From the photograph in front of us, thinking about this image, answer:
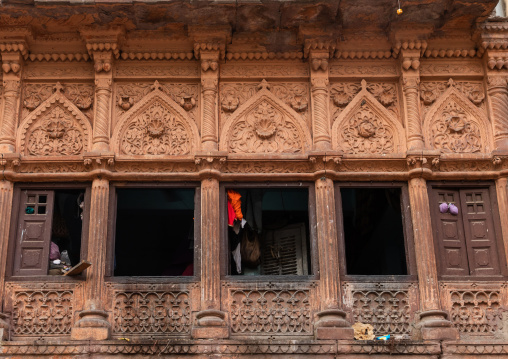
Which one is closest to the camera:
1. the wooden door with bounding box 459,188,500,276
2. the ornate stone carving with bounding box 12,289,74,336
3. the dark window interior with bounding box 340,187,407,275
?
the ornate stone carving with bounding box 12,289,74,336

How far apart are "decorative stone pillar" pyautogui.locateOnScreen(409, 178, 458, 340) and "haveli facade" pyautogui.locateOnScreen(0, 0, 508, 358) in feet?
0.08

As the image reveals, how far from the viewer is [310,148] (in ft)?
32.7

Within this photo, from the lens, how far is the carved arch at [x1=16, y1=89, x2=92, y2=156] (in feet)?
32.6

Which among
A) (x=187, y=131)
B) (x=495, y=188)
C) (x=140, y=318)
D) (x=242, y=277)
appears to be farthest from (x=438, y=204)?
(x=140, y=318)

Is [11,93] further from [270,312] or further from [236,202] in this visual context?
[270,312]

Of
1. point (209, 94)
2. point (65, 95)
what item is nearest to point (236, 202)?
point (209, 94)

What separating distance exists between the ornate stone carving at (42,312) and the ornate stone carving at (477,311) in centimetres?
462

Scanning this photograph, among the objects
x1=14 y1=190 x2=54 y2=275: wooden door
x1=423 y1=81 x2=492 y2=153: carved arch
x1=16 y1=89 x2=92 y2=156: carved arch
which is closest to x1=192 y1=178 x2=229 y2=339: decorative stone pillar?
x1=16 y1=89 x2=92 y2=156: carved arch

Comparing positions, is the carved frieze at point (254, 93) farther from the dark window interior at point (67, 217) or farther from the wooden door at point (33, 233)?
the wooden door at point (33, 233)

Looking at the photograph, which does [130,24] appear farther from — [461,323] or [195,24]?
[461,323]

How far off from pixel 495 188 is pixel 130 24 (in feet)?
17.0

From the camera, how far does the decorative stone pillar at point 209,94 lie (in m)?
9.96

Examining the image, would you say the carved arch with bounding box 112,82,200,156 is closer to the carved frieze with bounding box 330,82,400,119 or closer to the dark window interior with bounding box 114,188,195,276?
the carved frieze with bounding box 330,82,400,119

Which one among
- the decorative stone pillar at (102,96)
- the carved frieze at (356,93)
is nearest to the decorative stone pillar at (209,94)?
the decorative stone pillar at (102,96)
